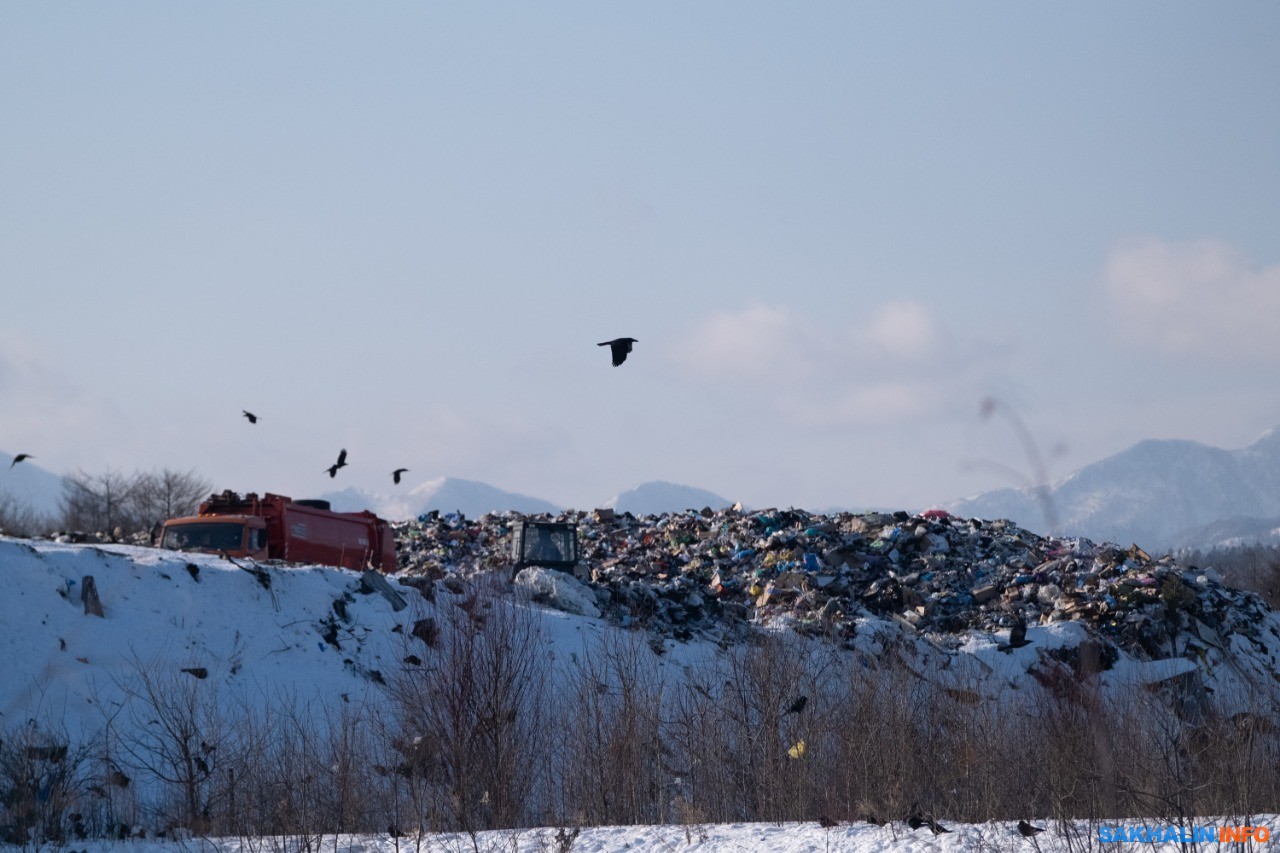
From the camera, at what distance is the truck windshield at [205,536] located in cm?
2152

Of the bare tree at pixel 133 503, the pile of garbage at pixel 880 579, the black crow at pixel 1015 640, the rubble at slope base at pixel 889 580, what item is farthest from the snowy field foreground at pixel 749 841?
the bare tree at pixel 133 503

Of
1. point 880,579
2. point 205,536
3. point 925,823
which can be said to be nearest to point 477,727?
point 925,823

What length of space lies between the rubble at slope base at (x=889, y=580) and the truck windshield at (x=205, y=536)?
13.9ft

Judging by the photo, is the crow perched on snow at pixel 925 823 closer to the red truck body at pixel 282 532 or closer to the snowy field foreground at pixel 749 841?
the snowy field foreground at pixel 749 841

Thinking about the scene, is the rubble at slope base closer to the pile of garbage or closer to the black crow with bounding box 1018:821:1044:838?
the pile of garbage

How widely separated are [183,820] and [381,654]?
592 centimetres

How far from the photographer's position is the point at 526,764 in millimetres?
14344

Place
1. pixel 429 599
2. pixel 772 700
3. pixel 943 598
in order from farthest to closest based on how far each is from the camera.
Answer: pixel 943 598 → pixel 429 599 → pixel 772 700

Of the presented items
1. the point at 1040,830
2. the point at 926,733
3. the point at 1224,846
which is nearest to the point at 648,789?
the point at 926,733

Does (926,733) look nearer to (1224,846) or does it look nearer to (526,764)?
(526,764)

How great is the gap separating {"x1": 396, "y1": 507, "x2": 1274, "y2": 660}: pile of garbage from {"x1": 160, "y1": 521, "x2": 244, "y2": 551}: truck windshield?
4019 millimetres

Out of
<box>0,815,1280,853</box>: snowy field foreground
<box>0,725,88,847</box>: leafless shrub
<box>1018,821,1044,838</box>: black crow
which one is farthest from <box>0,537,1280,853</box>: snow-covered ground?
<box>1018,821,1044,838</box>: black crow

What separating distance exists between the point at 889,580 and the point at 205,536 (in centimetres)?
1278

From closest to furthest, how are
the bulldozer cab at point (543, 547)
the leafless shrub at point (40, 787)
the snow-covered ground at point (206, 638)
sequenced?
the leafless shrub at point (40, 787) < the snow-covered ground at point (206, 638) < the bulldozer cab at point (543, 547)
